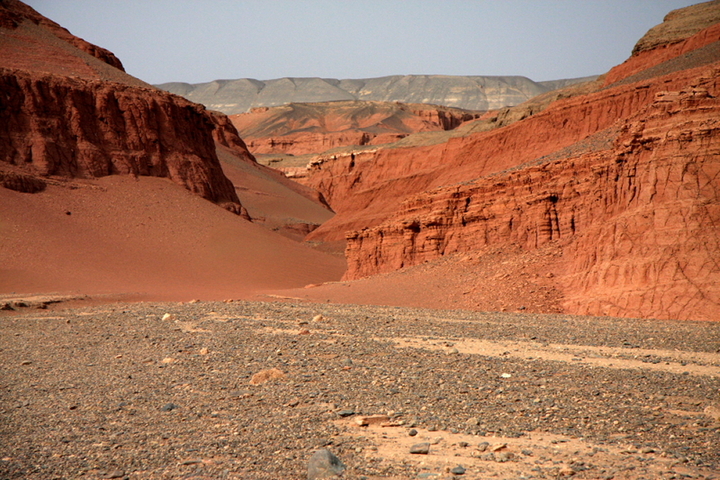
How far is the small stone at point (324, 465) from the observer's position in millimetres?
5965

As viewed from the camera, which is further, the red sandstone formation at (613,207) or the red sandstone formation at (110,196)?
the red sandstone formation at (110,196)

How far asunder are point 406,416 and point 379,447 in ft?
3.23

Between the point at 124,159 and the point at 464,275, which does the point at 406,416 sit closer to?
the point at 464,275

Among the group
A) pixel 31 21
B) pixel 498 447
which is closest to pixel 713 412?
pixel 498 447

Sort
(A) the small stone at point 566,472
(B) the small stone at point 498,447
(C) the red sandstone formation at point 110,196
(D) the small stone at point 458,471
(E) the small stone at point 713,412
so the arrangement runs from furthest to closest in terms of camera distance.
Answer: (C) the red sandstone formation at point 110,196, (E) the small stone at point 713,412, (B) the small stone at point 498,447, (D) the small stone at point 458,471, (A) the small stone at point 566,472

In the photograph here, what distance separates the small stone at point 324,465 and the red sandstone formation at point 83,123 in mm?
33522

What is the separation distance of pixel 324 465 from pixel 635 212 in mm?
14840

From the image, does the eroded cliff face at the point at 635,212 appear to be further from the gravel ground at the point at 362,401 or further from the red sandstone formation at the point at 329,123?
the red sandstone formation at the point at 329,123

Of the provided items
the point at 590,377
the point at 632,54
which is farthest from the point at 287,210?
the point at 590,377

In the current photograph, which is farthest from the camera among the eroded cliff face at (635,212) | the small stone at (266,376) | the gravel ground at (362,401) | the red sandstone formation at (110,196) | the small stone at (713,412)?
the red sandstone formation at (110,196)

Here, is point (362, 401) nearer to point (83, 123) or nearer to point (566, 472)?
point (566, 472)

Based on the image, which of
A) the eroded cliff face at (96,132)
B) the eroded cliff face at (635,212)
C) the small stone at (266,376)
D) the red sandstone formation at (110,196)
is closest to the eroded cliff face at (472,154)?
the eroded cliff face at (635,212)

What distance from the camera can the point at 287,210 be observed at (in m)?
75.1

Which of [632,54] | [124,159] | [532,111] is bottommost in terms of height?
[124,159]
